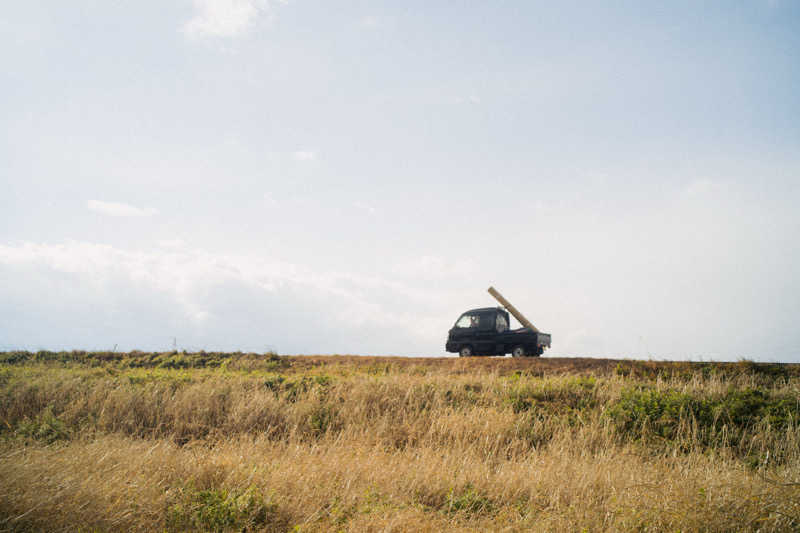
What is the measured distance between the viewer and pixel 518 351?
69.5 feet

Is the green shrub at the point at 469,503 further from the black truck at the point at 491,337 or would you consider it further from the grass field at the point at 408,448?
the black truck at the point at 491,337

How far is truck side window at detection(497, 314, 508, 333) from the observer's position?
21.8 m

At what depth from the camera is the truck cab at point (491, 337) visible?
21.1 metres

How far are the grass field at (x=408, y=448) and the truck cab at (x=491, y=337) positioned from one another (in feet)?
7.45

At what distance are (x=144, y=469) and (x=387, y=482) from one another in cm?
358

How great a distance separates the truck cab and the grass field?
2.27 metres

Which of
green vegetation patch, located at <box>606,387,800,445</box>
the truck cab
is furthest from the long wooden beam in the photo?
green vegetation patch, located at <box>606,387,800,445</box>

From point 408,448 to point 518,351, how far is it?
11922mm

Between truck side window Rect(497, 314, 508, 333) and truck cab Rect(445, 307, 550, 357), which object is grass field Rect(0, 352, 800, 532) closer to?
truck cab Rect(445, 307, 550, 357)

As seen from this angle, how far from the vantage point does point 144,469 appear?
685cm

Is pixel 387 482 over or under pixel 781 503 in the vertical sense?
under

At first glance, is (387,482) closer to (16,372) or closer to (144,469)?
(144,469)

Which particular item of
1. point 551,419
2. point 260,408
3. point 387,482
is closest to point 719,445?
point 551,419

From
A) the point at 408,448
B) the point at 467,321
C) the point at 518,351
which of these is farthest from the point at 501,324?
the point at 408,448
